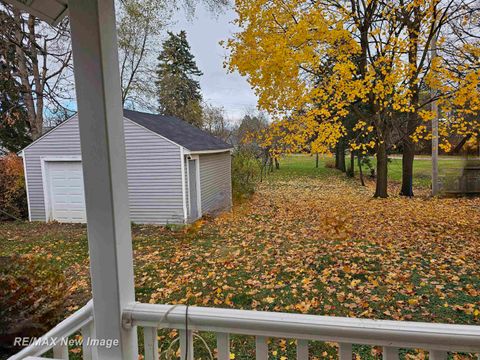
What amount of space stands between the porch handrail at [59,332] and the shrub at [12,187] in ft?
Result: 29.6

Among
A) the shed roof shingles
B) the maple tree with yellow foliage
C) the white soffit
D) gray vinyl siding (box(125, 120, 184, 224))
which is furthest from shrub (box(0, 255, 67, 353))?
the shed roof shingles

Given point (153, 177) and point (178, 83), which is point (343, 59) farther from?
point (178, 83)

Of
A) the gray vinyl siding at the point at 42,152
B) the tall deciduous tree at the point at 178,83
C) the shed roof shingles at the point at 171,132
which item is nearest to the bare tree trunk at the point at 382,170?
the shed roof shingles at the point at 171,132

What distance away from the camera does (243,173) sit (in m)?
12.2

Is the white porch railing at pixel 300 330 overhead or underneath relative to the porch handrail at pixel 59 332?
overhead

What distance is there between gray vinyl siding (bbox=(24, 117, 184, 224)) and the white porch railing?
21.9 ft

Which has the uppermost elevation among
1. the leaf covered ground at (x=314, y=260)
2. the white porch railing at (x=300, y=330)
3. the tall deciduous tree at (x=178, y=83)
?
the tall deciduous tree at (x=178, y=83)

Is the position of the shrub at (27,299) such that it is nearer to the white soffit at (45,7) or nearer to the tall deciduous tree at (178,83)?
the white soffit at (45,7)

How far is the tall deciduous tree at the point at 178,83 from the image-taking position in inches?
480

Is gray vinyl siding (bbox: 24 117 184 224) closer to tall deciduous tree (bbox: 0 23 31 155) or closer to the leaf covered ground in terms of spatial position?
the leaf covered ground

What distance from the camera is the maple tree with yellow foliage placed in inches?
Result: 211

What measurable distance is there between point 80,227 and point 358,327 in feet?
26.9

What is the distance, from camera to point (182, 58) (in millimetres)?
12773

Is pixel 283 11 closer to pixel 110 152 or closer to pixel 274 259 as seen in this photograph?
pixel 274 259
